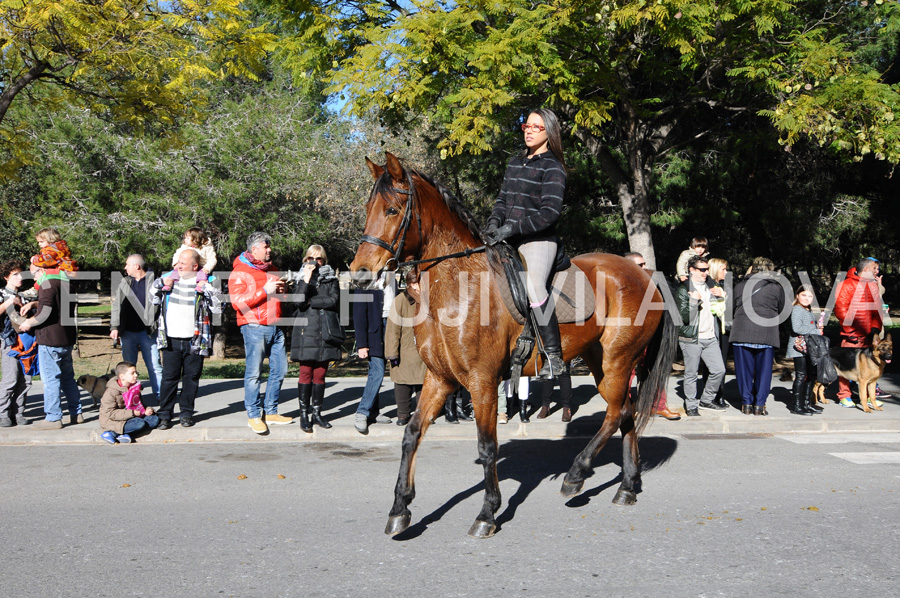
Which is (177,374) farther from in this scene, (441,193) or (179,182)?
(179,182)

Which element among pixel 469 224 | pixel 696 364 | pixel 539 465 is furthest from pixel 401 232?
pixel 696 364

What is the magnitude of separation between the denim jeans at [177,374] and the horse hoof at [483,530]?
5070mm

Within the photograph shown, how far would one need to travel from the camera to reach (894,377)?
1443 cm

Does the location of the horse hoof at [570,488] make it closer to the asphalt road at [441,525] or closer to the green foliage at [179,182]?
the asphalt road at [441,525]

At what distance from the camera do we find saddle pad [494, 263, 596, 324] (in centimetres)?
614

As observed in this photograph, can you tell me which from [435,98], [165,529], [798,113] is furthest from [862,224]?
[165,529]

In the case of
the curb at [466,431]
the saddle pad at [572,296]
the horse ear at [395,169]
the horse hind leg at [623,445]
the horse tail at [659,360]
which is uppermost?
the horse ear at [395,169]

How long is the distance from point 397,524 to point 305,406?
425 cm

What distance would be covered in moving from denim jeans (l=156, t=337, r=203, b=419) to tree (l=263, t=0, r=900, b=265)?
490 cm

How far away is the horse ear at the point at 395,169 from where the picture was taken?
541 cm

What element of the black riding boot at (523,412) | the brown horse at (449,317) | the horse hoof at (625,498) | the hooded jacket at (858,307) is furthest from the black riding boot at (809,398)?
the horse hoof at (625,498)

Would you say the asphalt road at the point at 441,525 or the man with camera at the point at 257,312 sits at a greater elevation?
the man with camera at the point at 257,312

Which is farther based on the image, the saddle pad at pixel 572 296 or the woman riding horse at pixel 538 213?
the saddle pad at pixel 572 296

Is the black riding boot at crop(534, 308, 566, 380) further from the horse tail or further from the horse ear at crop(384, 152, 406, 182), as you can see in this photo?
the horse tail
